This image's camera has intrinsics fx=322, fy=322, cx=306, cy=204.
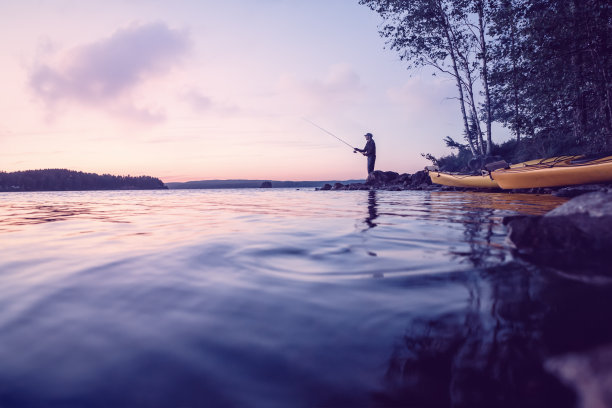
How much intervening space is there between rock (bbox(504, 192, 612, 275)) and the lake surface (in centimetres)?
20

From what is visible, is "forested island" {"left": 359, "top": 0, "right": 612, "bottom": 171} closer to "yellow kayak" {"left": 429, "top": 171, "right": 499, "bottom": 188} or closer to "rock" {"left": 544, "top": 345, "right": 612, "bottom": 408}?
"yellow kayak" {"left": 429, "top": 171, "right": 499, "bottom": 188}

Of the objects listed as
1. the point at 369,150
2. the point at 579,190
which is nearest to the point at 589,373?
the point at 579,190

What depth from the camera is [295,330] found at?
150 centimetres

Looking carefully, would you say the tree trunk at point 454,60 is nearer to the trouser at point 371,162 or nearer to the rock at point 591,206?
the trouser at point 371,162

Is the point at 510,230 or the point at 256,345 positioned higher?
the point at 510,230

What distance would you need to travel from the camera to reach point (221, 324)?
1576mm

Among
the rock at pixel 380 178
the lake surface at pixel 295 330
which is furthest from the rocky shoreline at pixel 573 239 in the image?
the rock at pixel 380 178

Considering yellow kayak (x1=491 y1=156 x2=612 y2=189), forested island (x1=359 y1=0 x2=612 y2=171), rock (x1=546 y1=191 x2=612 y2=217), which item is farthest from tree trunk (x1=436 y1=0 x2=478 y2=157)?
rock (x1=546 y1=191 x2=612 y2=217)

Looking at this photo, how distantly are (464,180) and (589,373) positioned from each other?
534 inches

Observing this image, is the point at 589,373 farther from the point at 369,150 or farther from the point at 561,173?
the point at 369,150

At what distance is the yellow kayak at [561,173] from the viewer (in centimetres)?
756

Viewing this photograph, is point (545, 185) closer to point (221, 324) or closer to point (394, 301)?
point (394, 301)

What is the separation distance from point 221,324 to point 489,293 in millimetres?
1467

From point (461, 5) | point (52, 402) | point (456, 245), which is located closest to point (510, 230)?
point (456, 245)
